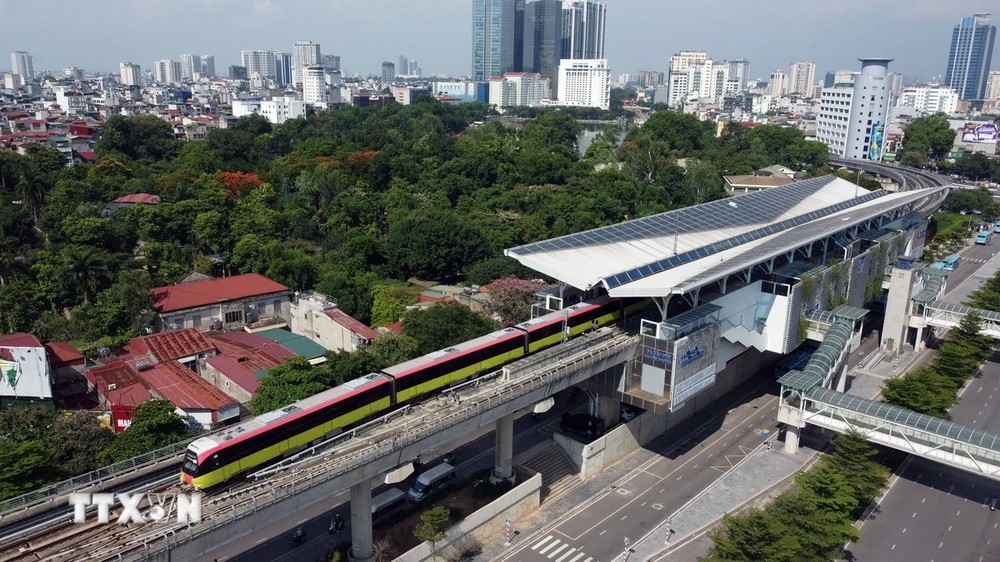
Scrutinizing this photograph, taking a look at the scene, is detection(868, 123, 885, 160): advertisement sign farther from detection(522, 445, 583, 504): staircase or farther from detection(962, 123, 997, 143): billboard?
detection(522, 445, 583, 504): staircase

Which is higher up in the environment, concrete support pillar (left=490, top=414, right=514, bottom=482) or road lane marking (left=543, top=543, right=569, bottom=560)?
concrete support pillar (left=490, top=414, right=514, bottom=482)

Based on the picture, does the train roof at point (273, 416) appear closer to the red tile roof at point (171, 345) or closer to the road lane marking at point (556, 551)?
the road lane marking at point (556, 551)

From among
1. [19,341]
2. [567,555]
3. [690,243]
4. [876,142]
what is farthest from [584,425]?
[876,142]

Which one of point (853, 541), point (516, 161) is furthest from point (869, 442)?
point (516, 161)

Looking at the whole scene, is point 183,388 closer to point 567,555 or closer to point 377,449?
point 377,449

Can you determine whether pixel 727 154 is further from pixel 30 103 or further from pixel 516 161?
pixel 30 103

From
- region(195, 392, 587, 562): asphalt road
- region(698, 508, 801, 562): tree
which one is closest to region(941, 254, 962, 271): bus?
region(195, 392, 587, 562): asphalt road
